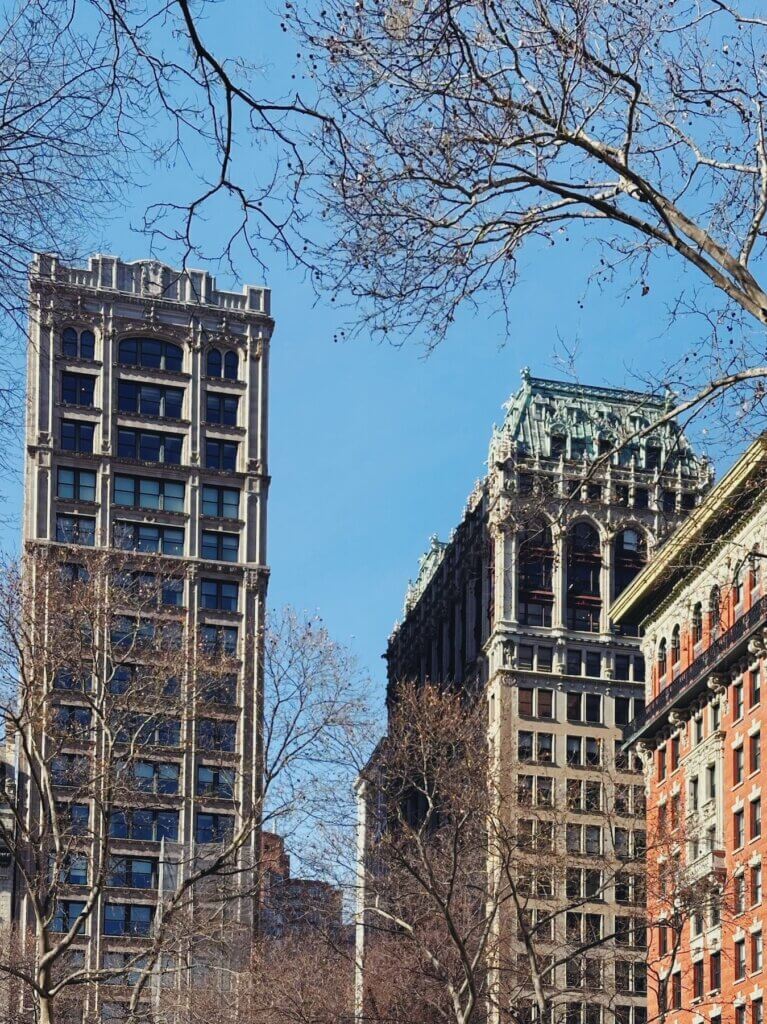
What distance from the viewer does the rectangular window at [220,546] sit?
11156 centimetres

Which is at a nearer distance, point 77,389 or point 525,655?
point 77,389

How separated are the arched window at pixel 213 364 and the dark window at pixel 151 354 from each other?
1.68 m

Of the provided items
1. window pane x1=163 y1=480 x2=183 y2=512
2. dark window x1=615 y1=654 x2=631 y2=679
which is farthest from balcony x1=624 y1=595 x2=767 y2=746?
Result: window pane x1=163 y1=480 x2=183 y2=512

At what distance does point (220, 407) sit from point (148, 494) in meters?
6.71

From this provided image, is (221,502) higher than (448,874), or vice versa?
(221,502)

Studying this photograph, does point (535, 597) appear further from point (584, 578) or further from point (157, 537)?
point (157, 537)

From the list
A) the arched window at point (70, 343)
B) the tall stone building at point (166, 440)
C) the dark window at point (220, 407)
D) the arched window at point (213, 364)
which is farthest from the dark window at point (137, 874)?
the arched window at point (70, 343)

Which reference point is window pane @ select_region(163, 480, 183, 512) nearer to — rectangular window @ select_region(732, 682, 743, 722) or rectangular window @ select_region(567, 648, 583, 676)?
rectangular window @ select_region(567, 648, 583, 676)

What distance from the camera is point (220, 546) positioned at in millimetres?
111812

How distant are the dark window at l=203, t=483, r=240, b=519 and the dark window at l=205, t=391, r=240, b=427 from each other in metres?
3.91

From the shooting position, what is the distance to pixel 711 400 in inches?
857

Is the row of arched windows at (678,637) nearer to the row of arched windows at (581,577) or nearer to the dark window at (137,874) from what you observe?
the row of arched windows at (581,577)

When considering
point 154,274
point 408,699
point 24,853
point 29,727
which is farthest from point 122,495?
point 29,727

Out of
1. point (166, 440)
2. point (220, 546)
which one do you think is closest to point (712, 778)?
point (220, 546)
